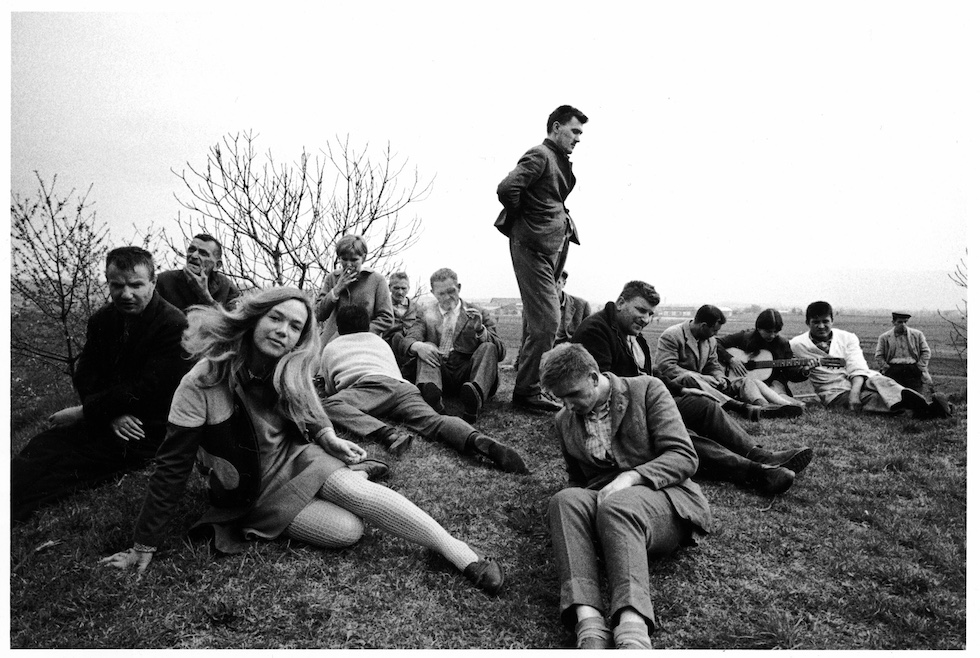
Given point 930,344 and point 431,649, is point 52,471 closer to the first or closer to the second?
point 431,649

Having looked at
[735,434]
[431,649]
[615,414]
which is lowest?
[431,649]

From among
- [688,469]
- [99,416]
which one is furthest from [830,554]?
[99,416]

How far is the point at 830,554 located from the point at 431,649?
209 cm

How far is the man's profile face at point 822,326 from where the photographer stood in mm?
6617

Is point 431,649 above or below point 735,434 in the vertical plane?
below

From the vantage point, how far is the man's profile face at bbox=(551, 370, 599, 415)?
130 inches

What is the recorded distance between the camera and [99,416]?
→ 155 inches

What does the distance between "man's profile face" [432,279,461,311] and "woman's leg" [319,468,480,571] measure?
2.94 meters

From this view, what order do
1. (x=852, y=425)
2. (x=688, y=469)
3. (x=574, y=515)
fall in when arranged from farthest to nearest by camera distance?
(x=852, y=425)
(x=688, y=469)
(x=574, y=515)

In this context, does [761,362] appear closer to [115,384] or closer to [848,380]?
[848,380]

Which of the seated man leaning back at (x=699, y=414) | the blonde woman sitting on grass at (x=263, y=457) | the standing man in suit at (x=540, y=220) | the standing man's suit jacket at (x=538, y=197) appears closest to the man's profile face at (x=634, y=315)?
the seated man leaning back at (x=699, y=414)

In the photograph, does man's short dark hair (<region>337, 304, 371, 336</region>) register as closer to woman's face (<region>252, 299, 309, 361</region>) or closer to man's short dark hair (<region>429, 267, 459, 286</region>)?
man's short dark hair (<region>429, 267, 459, 286</region>)

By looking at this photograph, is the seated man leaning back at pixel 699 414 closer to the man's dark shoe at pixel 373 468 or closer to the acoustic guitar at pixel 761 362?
the acoustic guitar at pixel 761 362

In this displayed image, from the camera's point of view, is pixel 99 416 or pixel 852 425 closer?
pixel 99 416
